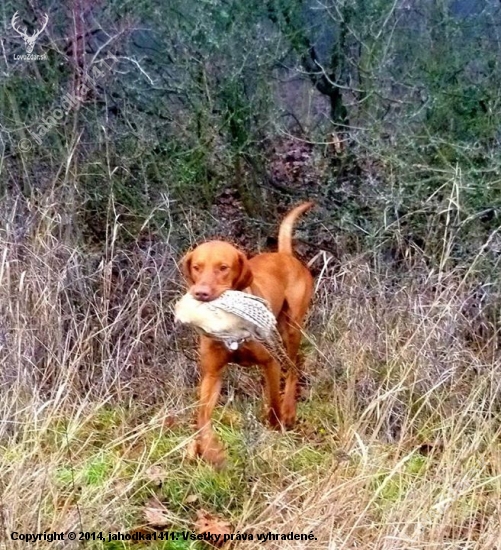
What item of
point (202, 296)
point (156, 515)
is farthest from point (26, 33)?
point (156, 515)

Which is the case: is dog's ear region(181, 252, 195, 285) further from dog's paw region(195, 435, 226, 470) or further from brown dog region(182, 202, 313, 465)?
dog's paw region(195, 435, 226, 470)

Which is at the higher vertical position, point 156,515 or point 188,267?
point 188,267

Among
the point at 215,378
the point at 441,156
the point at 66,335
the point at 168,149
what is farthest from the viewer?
the point at 168,149

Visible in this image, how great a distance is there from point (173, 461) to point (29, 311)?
3.78 feet

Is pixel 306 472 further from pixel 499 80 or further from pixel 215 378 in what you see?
pixel 499 80

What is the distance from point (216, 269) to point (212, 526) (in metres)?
1.16

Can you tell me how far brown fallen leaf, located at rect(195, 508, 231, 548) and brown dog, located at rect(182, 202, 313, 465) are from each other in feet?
1.10

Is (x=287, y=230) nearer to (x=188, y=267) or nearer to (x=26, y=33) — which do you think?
(x=188, y=267)

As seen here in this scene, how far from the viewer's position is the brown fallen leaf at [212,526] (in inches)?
154

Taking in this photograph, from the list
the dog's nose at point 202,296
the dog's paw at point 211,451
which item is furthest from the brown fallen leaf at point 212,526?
the dog's nose at point 202,296

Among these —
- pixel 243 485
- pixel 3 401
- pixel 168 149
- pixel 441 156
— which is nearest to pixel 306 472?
pixel 243 485

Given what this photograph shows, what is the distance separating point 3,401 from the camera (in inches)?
172

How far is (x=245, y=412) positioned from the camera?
15.7 ft

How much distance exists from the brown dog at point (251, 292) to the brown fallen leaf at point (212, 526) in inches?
13.2
